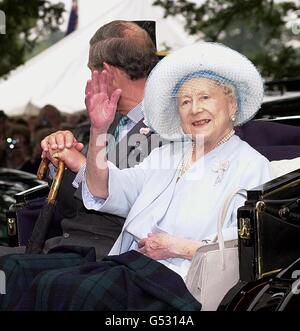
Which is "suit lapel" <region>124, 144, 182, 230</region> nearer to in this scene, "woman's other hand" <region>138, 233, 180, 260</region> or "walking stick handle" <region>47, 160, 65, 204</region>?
"woman's other hand" <region>138, 233, 180, 260</region>

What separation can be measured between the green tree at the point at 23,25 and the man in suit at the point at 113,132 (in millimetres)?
4607

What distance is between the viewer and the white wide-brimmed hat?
14.4 ft

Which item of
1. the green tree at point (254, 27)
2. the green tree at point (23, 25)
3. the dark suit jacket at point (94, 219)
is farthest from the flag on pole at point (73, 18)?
the dark suit jacket at point (94, 219)

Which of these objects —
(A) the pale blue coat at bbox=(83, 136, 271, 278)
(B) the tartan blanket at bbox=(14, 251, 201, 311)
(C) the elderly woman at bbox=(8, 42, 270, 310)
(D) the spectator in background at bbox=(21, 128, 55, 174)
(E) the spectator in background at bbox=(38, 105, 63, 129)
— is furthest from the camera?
(E) the spectator in background at bbox=(38, 105, 63, 129)

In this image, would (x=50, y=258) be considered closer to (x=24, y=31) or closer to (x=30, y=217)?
(x=30, y=217)

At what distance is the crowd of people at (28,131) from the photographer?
30.5 ft

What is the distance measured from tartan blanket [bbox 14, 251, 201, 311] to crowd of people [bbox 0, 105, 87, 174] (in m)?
5.03

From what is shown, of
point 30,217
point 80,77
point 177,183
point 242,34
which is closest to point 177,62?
point 177,183

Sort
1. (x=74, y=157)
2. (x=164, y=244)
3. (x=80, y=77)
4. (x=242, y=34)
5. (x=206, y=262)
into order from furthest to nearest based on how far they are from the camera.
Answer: (x=242, y=34) < (x=80, y=77) < (x=74, y=157) < (x=164, y=244) < (x=206, y=262)

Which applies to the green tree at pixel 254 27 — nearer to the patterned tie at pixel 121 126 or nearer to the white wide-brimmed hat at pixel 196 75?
the patterned tie at pixel 121 126

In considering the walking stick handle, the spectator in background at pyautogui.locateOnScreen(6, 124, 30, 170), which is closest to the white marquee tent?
the spectator in background at pyautogui.locateOnScreen(6, 124, 30, 170)

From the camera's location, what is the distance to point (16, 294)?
13.5 ft

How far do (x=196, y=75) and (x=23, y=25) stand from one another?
5.99 metres

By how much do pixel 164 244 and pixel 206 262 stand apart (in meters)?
0.30
